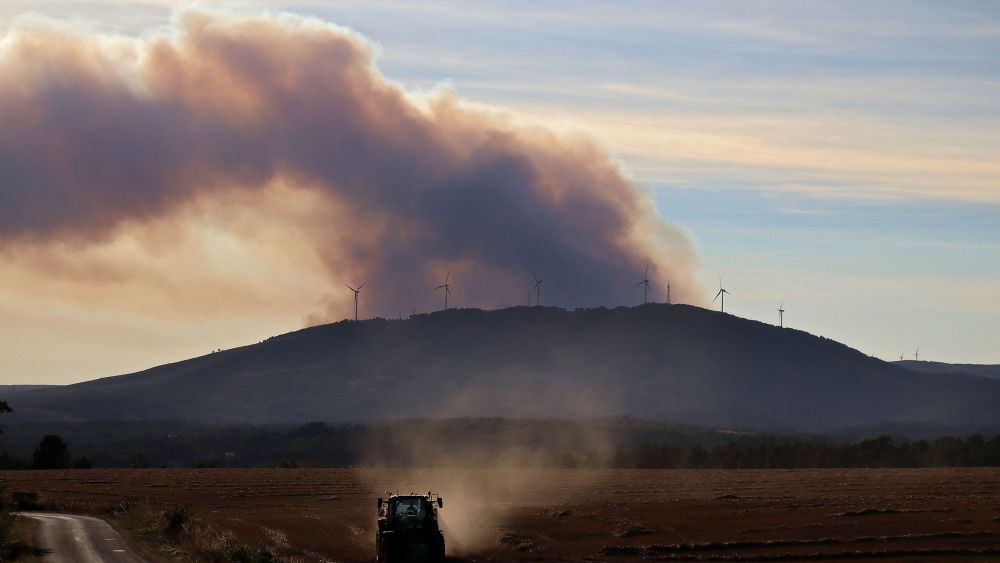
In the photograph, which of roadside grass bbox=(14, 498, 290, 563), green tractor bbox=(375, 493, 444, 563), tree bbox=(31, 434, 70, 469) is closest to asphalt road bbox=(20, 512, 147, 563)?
roadside grass bbox=(14, 498, 290, 563)

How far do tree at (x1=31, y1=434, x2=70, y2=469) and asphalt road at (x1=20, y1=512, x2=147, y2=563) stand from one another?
3872 inches

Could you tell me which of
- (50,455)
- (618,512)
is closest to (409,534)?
(618,512)

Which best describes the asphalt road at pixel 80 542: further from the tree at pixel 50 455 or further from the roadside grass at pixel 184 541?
the tree at pixel 50 455

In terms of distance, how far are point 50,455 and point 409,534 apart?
142m

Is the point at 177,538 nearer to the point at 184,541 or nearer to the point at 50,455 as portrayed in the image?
the point at 184,541

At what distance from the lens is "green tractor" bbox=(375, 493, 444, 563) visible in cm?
5500

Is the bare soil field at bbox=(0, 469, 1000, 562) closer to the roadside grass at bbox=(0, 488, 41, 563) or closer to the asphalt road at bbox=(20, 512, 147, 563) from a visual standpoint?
the asphalt road at bbox=(20, 512, 147, 563)

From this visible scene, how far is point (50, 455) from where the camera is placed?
184m

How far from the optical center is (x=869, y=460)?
176875mm

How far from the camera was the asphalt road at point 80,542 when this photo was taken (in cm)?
6084

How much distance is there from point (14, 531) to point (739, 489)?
57.7 metres

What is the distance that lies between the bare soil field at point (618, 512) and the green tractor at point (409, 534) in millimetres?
5671

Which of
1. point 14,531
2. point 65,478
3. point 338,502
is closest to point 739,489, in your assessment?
point 338,502

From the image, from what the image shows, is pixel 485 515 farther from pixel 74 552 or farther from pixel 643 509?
pixel 74 552
